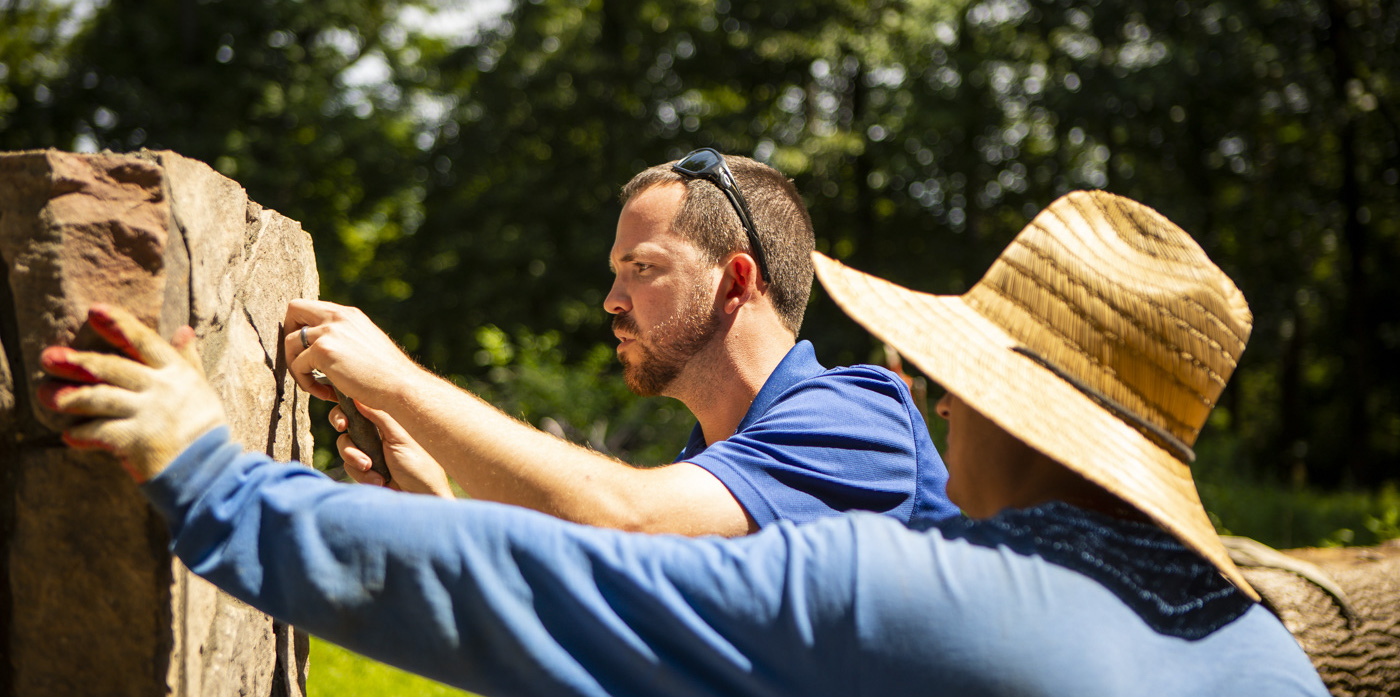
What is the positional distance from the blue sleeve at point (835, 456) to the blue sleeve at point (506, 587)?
69cm

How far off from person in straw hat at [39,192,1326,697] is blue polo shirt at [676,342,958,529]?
64cm

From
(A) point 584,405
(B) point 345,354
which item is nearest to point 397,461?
(B) point 345,354

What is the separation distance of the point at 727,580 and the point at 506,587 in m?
0.28

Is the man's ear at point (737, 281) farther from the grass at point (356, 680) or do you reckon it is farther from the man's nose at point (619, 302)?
the grass at point (356, 680)

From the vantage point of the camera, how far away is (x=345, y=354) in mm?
1838

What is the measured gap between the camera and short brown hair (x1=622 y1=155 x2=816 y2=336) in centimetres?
249

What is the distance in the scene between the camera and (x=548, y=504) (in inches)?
71.7

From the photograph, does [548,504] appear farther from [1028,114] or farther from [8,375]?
[1028,114]

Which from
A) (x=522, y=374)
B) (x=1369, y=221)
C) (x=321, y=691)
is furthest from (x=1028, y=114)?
(x=321, y=691)

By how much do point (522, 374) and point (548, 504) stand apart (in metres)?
A: 7.80

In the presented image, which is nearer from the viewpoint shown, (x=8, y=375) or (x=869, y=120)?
(x=8, y=375)

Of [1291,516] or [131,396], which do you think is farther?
[1291,516]

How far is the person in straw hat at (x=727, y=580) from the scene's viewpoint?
115cm

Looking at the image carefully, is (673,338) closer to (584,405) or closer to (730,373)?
(730,373)
